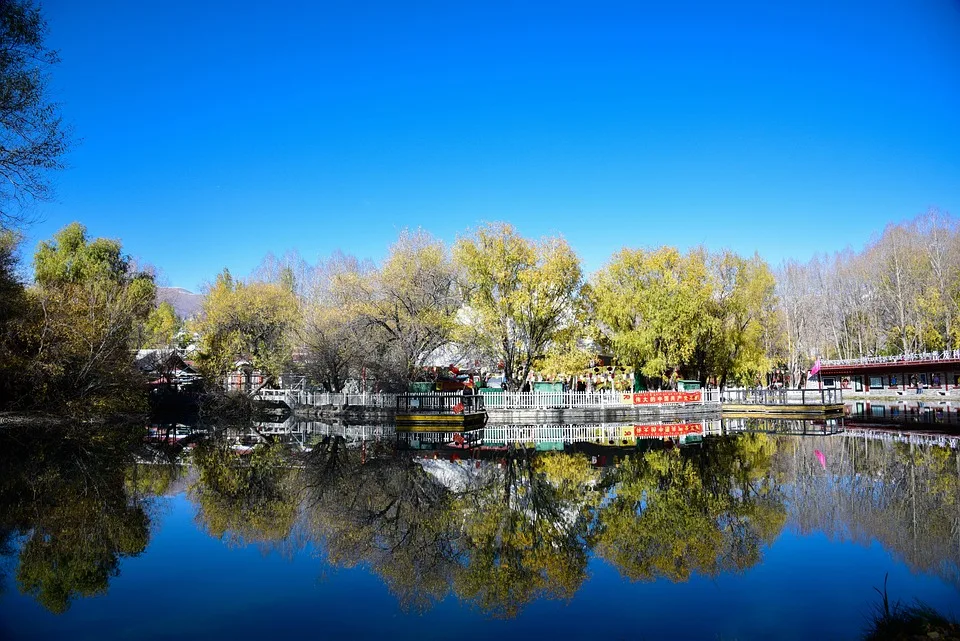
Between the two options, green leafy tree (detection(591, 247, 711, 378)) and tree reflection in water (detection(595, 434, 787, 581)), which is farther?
green leafy tree (detection(591, 247, 711, 378))

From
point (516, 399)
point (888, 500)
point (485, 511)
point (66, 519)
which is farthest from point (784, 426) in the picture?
point (66, 519)

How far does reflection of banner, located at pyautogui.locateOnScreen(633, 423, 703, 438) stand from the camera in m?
27.6

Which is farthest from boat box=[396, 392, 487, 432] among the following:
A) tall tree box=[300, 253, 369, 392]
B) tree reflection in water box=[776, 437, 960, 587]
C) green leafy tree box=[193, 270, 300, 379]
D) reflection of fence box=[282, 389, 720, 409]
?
green leafy tree box=[193, 270, 300, 379]

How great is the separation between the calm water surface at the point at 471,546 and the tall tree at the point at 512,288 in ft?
52.4

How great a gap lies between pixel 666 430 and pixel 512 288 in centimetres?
1161

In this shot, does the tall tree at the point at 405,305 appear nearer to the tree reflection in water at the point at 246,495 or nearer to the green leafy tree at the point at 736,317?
the tree reflection in water at the point at 246,495

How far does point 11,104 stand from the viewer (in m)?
13.2

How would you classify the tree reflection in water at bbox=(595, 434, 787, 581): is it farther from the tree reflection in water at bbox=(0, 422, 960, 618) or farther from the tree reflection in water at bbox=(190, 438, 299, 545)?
the tree reflection in water at bbox=(190, 438, 299, 545)

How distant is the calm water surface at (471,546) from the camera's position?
23.7 ft

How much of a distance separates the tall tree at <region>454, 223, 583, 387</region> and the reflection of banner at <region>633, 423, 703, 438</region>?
26.0ft

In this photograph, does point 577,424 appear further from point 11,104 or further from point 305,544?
point 11,104

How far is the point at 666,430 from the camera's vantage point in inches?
1171

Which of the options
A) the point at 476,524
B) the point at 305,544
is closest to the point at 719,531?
the point at 476,524

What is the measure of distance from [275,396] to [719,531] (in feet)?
118
